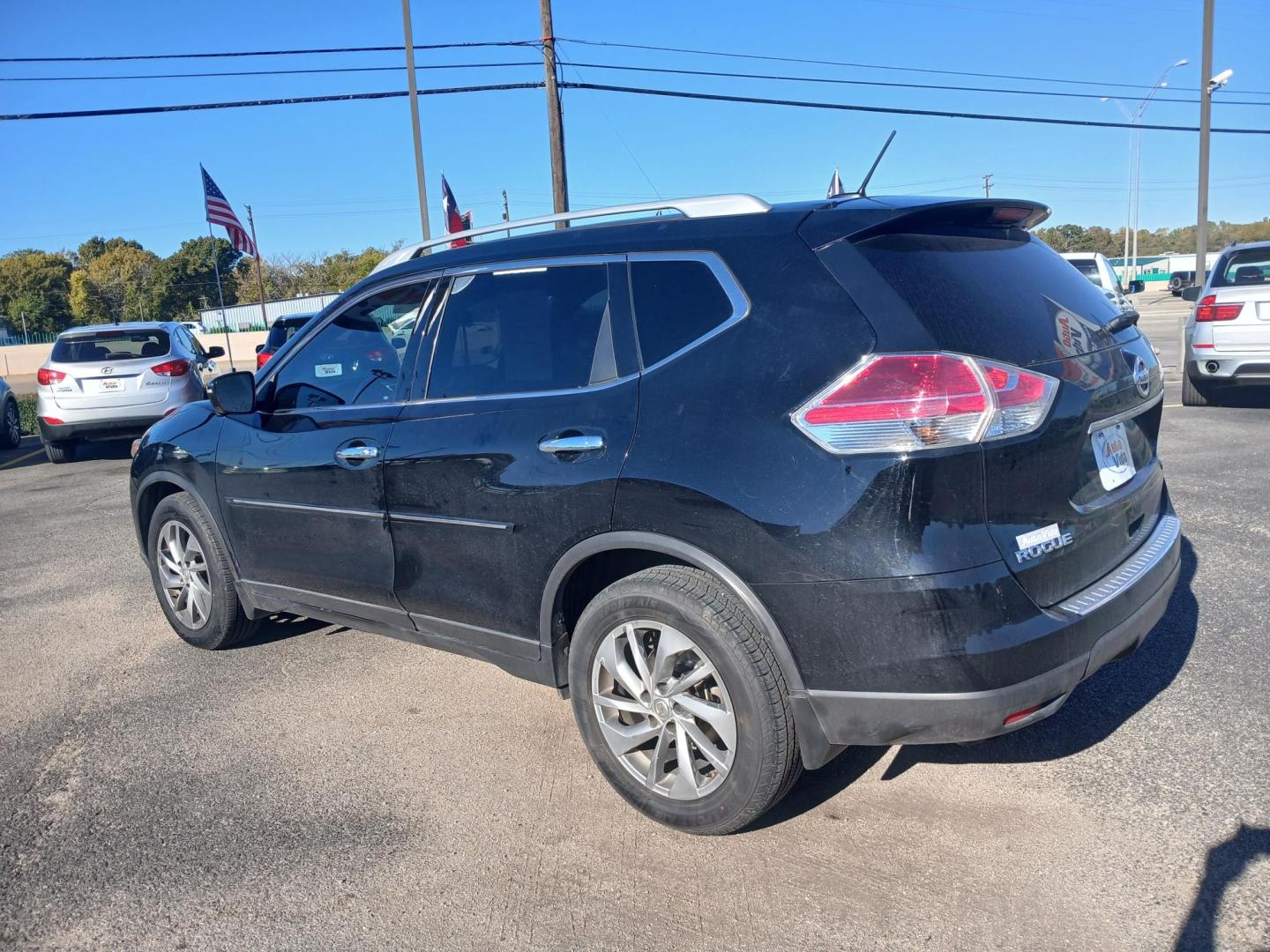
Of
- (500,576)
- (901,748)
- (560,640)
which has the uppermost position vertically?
(500,576)

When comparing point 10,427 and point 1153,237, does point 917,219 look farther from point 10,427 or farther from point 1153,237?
point 1153,237

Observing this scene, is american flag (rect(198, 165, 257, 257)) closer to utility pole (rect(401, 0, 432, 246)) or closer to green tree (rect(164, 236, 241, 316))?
utility pole (rect(401, 0, 432, 246))

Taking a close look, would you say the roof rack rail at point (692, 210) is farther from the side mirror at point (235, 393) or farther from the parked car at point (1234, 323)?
the parked car at point (1234, 323)

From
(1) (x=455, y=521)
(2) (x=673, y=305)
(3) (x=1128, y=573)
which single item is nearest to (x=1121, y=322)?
(3) (x=1128, y=573)

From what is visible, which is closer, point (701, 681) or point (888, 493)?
point (888, 493)

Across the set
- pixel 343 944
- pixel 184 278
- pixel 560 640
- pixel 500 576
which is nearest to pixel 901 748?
pixel 560 640

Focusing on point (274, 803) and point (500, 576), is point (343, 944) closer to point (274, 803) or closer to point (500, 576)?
point (274, 803)

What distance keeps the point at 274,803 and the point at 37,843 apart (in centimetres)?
73

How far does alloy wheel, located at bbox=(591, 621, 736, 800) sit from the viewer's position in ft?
9.40

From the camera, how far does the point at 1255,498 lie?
21.6 feet

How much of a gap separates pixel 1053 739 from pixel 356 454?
2.80m

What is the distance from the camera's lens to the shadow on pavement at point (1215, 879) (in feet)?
7.86

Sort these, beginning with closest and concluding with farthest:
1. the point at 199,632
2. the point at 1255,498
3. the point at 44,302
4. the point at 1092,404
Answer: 1. the point at 1092,404
2. the point at 199,632
3. the point at 1255,498
4. the point at 44,302

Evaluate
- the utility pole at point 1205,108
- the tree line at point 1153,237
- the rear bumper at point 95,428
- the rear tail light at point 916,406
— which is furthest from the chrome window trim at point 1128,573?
the tree line at point 1153,237
